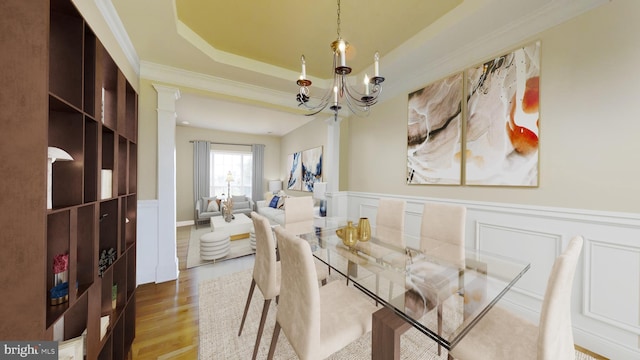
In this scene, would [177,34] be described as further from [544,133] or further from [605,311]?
[605,311]

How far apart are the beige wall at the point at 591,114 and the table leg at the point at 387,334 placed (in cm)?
181

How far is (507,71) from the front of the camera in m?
2.00

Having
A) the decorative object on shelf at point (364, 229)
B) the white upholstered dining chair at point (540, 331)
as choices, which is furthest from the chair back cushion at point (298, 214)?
the white upholstered dining chair at point (540, 331)

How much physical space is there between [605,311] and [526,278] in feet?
1.41

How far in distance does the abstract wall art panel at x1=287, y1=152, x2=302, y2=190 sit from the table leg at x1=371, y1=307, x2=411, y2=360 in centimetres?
495

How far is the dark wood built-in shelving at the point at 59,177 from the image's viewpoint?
2.23 feet

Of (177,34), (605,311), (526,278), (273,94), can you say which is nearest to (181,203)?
(273,94)

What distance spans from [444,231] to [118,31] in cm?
349

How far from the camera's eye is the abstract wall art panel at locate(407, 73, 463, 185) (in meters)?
2.39

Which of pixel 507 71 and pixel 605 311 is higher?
pixel 507 71

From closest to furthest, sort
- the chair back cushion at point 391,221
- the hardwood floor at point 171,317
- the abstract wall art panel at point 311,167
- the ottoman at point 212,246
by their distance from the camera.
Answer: the hardwood floor at point 171,317, the chair back cushion at point 391,221, the ottoman at point 212,246, the abstract wall art panel at point 311,167

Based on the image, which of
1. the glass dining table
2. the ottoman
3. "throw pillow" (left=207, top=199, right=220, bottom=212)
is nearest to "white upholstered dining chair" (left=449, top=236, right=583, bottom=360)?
the glass dining table

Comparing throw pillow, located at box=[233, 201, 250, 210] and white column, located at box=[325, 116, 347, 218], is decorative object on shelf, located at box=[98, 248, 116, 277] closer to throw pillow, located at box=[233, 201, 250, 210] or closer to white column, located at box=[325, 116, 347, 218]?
white column, located at box=[325, 116, 347, 218]

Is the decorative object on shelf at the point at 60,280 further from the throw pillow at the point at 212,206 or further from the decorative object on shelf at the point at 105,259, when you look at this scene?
the throw pillow at the point at 212,206
